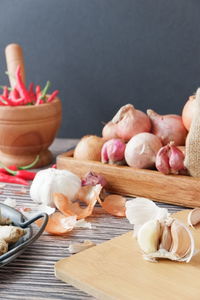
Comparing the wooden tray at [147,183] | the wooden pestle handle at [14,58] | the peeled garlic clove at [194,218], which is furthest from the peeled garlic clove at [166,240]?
the wooden pestle handle at [14,58]

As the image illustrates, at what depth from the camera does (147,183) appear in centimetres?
116

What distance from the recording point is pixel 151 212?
900 millimetres

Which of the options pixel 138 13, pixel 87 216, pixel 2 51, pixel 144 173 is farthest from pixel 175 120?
pixel 2 51

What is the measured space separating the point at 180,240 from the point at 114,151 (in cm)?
42

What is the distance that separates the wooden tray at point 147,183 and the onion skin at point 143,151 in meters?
0.02

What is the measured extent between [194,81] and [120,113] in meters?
0.50

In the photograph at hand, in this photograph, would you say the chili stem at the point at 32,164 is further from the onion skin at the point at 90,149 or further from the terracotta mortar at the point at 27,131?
the onion skin at the point at 90,149

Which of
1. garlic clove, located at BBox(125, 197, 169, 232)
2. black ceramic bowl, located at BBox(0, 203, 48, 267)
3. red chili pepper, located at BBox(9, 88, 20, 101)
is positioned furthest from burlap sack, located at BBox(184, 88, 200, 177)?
red chili pepper, located at BBox(9, 88, 20, 101)

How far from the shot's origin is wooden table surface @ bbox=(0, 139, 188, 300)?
77 cm

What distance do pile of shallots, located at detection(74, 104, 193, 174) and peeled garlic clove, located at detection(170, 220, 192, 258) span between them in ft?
0.99

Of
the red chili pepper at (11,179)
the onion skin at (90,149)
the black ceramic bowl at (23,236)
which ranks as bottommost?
the red chili pepper at (11,179)

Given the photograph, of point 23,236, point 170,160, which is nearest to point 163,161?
point 170,160

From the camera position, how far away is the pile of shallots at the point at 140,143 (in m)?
1.13

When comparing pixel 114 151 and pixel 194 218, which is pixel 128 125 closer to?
pixel 114 151
